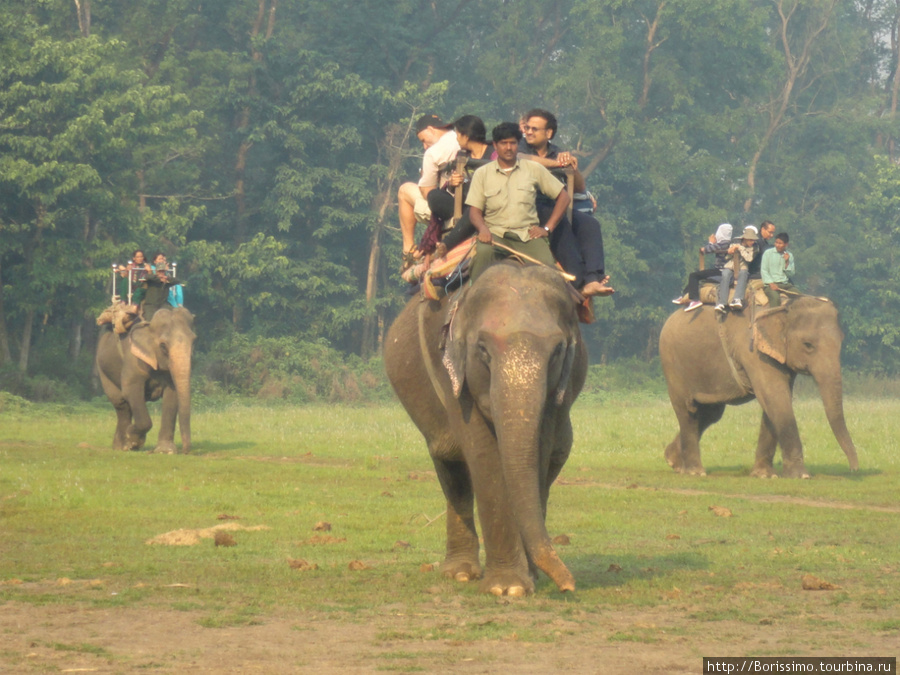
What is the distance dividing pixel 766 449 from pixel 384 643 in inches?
409

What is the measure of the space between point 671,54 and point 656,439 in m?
24.1

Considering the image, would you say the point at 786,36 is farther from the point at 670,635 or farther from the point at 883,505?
the point at 670,635

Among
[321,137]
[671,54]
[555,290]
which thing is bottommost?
[555,290]

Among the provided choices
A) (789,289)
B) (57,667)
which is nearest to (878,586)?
(57,667)

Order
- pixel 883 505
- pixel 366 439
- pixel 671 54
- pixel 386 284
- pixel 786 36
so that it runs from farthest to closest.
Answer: pixel 786 36, pixel 671 54, pixel 386 284, pixel 366 439, pixel 883 505

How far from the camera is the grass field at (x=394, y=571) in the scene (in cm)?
495

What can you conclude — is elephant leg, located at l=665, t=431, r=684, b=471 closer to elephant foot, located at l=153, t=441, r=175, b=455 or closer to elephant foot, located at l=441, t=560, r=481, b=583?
elephant foot, located at l=153, t=441, r=175, b=455

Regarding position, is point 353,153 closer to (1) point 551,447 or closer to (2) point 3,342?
(2) point 3,342

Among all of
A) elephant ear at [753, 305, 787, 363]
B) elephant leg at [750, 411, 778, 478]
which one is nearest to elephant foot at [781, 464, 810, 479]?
elephant leg at [750, 411, 778, 478]

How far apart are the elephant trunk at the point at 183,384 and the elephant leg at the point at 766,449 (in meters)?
6.73

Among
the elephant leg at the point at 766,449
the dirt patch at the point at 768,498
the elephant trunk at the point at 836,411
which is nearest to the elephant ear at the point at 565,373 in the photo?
the dirt patch at the point at 768,498

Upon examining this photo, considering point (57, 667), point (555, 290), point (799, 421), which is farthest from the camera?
→ point (799, 421)

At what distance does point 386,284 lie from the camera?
121 ft

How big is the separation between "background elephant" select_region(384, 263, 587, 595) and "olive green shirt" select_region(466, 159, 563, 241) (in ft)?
1.05
